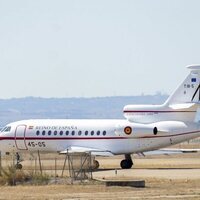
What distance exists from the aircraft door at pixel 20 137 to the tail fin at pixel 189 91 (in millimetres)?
10177

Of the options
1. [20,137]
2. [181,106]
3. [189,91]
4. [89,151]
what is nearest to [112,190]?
[89,151]

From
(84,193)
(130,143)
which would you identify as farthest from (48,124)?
(84,193)

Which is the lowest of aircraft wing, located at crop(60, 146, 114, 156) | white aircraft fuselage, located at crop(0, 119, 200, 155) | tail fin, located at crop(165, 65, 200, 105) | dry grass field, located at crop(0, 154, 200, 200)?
dry grass field, located at crop(0, 154, 200, 200)

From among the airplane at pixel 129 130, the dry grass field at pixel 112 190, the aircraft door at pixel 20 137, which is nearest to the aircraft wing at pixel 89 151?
the airplane at pixel 129 130

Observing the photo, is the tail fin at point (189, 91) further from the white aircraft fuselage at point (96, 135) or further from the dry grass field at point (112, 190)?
the dry grass field at point (112, 190)

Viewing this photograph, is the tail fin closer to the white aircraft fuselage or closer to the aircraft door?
the white aircraft fuselage

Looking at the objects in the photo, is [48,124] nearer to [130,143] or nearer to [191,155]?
[130,143]

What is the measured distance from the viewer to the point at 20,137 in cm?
6669

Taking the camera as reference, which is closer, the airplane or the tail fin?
the airplane

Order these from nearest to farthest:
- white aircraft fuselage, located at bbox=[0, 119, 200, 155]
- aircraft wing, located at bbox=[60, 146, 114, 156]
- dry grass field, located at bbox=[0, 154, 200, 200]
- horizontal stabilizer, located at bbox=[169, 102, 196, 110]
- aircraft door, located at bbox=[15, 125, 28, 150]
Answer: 1. dry grass field, located at bbox=[0, 154, 200, 200]
2. white aircraft fuselage, located at bbox=[0, 119, 200, 155]
3. horizontal stabilizer, located at bbox=[169, 102, 196, 110]
4. aircraft wing, located at bbox=[60, 146, 114, 156]
5. aircraft door, located at bbox=[15, 125, 28, 150]

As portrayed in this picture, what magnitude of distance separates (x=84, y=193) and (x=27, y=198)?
302 centimetres

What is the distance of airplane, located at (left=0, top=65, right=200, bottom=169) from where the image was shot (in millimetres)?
62062

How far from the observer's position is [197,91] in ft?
207

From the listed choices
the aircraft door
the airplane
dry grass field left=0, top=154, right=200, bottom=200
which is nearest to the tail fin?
the airplane
